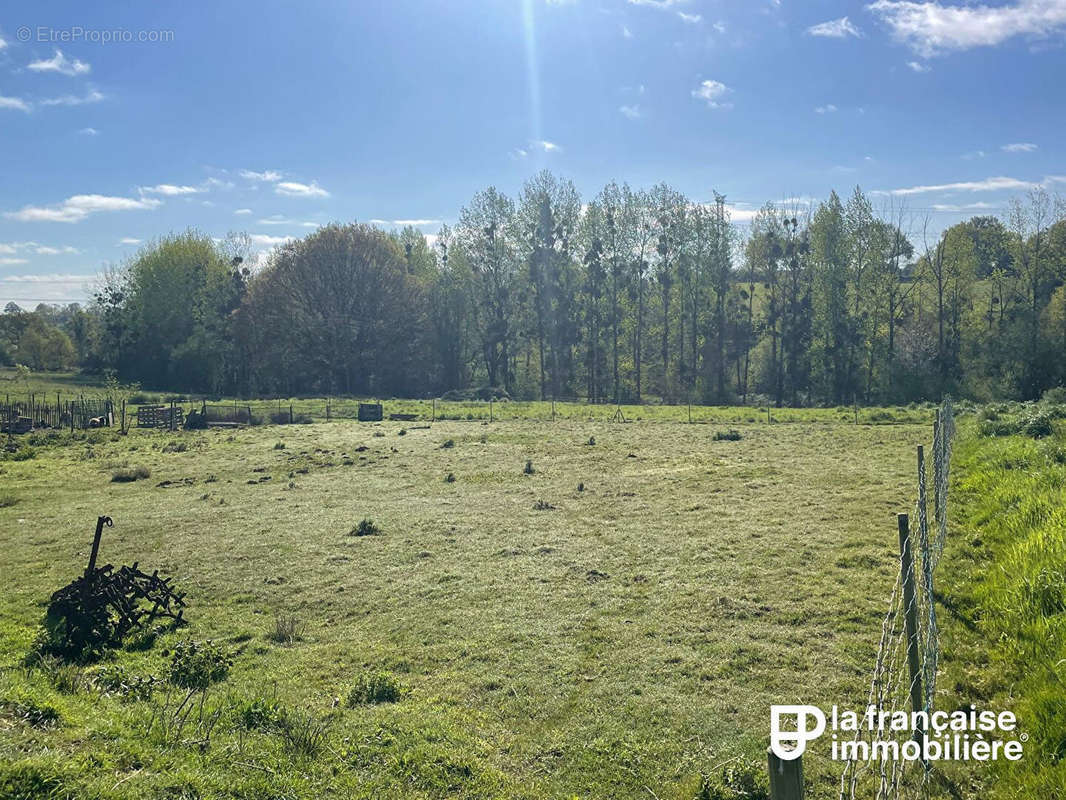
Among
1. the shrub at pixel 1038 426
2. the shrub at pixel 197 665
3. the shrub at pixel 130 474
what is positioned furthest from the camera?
the shrub at pixel 130 474

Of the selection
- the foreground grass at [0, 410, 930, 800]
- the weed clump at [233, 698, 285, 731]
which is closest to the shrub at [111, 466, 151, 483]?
the foreground grass at [0, 410, 930, 800]

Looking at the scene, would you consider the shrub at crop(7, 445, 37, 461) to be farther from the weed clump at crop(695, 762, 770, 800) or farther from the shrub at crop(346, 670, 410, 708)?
the weed clump at crop(695, 762, 770, 800)

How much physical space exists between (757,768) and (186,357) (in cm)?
7461

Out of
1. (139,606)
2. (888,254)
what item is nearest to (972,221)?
(888,254)

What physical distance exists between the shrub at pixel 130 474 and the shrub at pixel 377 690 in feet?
67.6

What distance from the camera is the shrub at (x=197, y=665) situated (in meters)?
8.82

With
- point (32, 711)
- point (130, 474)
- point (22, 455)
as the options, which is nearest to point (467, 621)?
point (32, 711)

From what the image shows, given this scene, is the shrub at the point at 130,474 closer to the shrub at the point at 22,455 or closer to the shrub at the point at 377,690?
the shrub at the point at 22,455

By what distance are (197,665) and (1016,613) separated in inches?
390

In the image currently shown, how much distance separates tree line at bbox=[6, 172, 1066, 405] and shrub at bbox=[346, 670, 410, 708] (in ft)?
186

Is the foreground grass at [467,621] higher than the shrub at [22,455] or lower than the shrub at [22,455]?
lower

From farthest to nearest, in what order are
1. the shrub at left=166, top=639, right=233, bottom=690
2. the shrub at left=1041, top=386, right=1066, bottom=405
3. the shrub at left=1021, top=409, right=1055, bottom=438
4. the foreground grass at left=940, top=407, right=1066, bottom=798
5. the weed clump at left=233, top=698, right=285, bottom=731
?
1. the shrub at left=1041, top=386, right=1066, bottom=405
2. the shrub at left=1021, top=409, right=1055, bottom=438
3. the shrub at left=166, top=639, right=233, bottom=690
4. the weed clump at left=233, top=698, right=285, bottom=731
5. the foreground grass at left=940, top=407, right=1066, bottom=798

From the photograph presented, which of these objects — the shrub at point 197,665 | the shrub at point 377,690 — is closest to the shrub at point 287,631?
the shrub at point 197,665

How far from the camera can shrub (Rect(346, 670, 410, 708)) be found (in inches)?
327
